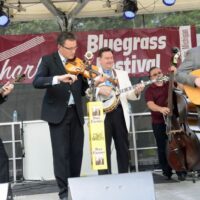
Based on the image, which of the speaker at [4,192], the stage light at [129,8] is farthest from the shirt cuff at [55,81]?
the stage light at [129,8]

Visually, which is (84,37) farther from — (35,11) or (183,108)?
(183,108)

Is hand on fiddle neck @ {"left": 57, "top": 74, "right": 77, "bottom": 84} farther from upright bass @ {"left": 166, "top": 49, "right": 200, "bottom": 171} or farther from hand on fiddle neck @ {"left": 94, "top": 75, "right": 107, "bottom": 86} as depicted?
upright bass @ {"left": 166, "top": 49, "right": 200, "bottom": 171}

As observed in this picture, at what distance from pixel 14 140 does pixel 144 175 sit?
374cm

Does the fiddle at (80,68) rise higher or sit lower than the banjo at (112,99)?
higher

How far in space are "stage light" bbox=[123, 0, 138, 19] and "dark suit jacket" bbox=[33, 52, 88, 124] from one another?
2.86 metres

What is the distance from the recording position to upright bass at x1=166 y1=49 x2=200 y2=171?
4.66m

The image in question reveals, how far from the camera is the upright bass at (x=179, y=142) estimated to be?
15.3 feet

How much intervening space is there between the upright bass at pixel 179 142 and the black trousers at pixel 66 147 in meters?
1.04

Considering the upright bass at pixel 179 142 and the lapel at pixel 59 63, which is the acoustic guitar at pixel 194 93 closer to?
the upright bass at pixel 179 142

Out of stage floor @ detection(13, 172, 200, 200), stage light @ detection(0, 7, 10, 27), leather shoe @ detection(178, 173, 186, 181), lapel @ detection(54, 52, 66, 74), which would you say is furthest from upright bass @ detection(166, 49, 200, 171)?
stage light @ detection(0, 7, 10, 27)

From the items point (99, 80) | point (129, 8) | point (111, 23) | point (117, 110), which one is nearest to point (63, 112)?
point (99, 80)

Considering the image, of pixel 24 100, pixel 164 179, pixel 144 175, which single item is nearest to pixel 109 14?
pixel 24 100

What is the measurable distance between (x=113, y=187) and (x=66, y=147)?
982 mm

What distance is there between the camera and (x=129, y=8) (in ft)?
22.8
